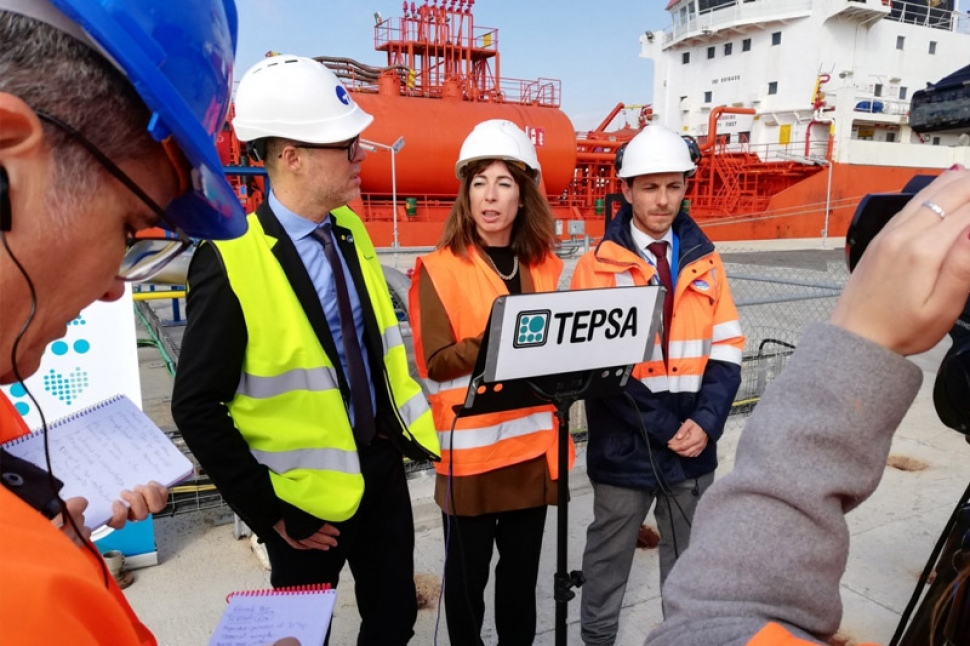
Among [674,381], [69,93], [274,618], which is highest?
[69,93]

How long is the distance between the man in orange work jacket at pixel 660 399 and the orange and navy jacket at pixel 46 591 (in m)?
1.78

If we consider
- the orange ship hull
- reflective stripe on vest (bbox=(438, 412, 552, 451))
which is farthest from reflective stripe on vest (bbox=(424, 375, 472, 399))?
the orange ship hull

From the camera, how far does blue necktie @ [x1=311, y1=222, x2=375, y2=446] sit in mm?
1903

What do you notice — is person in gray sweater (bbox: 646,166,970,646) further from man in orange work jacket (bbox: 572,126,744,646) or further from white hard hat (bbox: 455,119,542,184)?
white hard hat (bbox: 455,119,542,184)

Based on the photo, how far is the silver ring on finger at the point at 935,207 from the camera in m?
0.53

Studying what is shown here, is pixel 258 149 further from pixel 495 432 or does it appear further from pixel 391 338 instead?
pixel 495 432

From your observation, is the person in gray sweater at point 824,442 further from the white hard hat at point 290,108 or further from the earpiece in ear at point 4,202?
the white hard hat at point 290,108

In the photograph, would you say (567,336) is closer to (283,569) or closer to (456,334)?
(456,334)

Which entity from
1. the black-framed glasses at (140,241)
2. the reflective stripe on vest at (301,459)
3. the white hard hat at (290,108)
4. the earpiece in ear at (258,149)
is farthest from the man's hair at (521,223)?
the black-framed glasses at (140,241)

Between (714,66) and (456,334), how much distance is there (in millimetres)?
25526

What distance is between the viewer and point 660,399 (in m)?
2.23

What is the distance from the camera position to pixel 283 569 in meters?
1.89

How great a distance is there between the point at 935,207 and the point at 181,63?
0.77 metres

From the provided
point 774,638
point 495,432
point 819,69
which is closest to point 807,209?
point 819,69
